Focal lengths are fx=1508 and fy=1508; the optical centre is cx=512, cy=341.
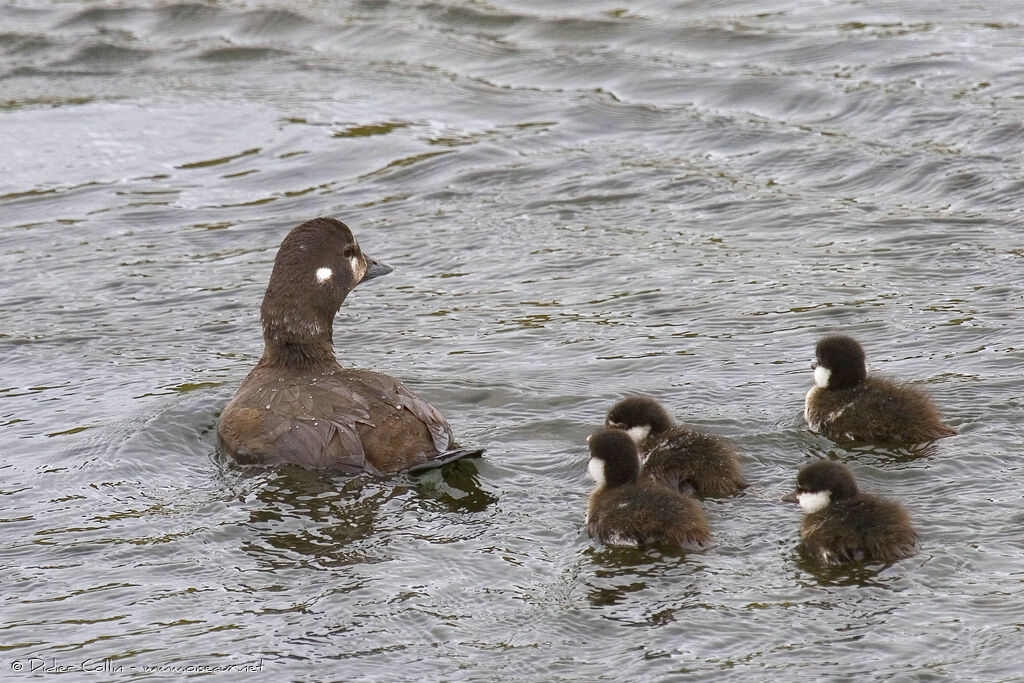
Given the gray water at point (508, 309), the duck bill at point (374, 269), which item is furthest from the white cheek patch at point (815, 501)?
the duck bill at point (374, 269)

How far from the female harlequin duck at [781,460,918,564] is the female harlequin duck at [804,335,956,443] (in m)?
1.00

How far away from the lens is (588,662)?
5441mm

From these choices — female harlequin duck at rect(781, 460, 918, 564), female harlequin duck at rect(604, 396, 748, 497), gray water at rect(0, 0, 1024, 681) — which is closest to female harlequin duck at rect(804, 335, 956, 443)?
gray water at rect(0, 0, 1024, 681)

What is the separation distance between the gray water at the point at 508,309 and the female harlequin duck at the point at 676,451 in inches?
6.9

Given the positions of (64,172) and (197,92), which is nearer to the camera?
(64,172)

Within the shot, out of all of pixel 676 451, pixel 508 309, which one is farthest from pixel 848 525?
pixel 508 309

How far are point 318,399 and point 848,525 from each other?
274 centimetres

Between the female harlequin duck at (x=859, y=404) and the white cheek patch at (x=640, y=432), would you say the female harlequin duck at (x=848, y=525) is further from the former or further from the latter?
the white cheek patch at (x=640, y=432)

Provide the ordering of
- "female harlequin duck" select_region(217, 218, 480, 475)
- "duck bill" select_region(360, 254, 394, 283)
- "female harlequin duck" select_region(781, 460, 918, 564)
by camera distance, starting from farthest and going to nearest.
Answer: "duck bill" select_region(360, 254, 394, 283) < "female harlequin duck" select_region(217, 218, 480, 475) < "female harlequin duck" select_region(781, 460, 918, 564)

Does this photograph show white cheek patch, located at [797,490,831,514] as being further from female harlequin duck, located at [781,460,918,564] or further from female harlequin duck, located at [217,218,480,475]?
→ female harlequin duck, located at [217,218,480,475]

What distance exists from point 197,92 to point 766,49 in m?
5.91

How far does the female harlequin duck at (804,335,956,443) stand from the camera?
7.25 meters

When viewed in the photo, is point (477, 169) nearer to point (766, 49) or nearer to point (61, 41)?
point (766, 49)

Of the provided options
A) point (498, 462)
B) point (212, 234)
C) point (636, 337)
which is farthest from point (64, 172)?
point (498, 462)
